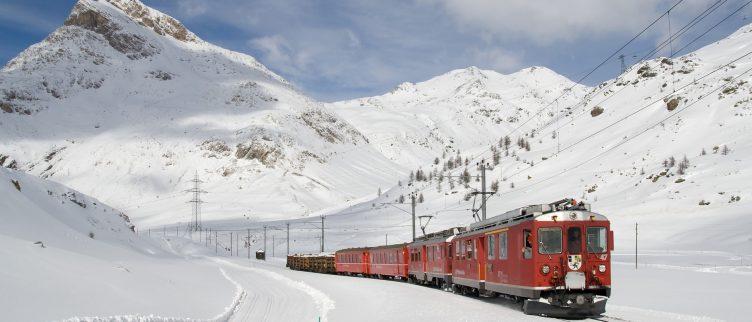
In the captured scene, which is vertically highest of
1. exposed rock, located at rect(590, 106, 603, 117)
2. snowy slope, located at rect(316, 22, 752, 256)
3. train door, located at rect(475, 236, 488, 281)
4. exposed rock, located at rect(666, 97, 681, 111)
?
exposed rock, located at rect(590, 106, 603, 117)

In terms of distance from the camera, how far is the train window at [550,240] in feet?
67.2

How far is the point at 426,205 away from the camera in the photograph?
117 meters

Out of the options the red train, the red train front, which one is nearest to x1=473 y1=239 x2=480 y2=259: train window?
the red train

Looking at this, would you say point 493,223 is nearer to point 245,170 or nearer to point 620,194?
point 620,194

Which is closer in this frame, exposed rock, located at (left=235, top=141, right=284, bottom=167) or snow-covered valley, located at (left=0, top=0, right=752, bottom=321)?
snow-covered valley, located at (left=0, top=0, right=752, bottom=321)

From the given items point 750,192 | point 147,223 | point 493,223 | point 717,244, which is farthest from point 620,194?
point 147,223

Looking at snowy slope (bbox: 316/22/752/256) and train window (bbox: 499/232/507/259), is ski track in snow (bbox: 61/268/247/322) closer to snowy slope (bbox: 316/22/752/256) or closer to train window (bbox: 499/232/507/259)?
train window (bbox: 499/232/507/259)

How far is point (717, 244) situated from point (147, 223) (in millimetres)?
130984

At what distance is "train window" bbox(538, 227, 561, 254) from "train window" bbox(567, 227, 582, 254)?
0.33m

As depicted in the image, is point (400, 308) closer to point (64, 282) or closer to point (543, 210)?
point (543, 210)

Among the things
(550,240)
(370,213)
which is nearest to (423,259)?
(550,240)

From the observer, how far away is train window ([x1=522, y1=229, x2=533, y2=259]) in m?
20.6

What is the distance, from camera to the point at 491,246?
24.8 metres

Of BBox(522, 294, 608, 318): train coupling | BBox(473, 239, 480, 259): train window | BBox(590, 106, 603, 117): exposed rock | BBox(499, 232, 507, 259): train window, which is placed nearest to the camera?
BBox(522, 294, 608, 318): train coupling
